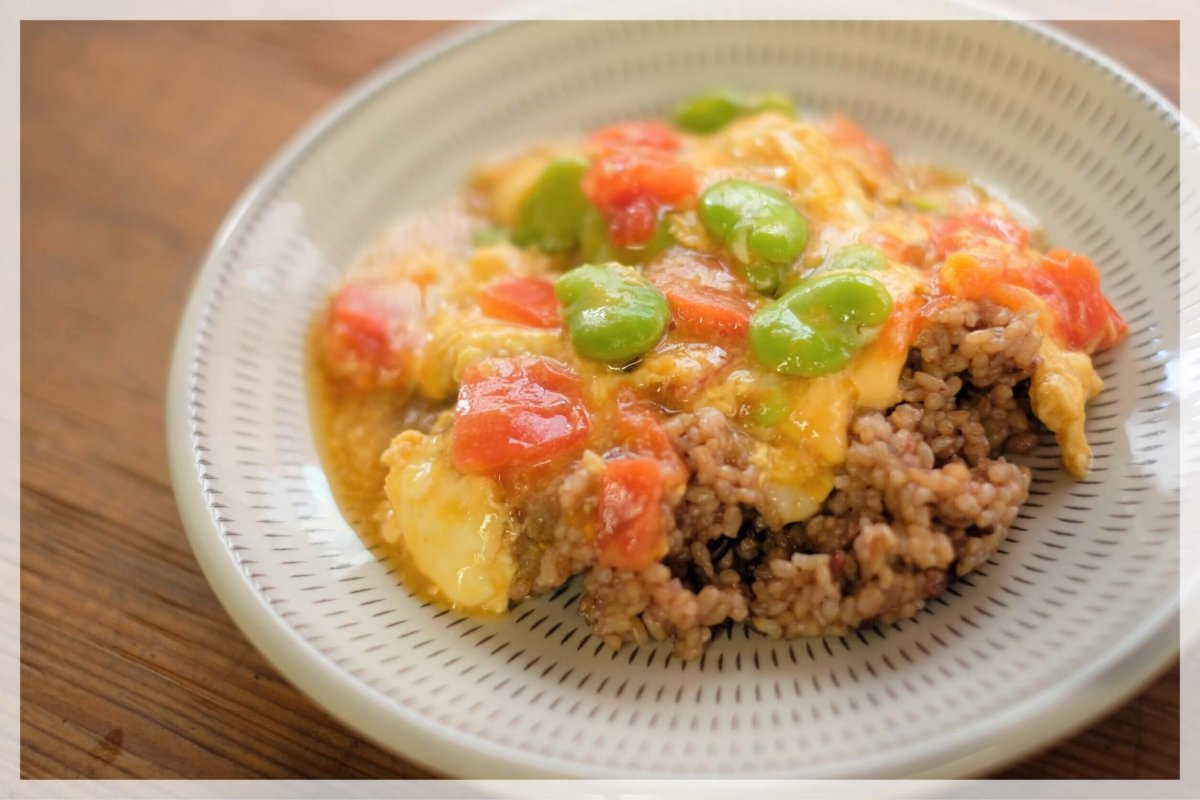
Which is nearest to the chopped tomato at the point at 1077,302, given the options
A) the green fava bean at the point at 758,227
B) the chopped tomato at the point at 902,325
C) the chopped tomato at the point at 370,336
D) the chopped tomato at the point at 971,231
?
the chopped tomato at the point at 971,231

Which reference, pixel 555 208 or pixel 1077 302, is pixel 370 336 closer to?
pixel 555 208

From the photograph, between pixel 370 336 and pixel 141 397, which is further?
pixel 141 397

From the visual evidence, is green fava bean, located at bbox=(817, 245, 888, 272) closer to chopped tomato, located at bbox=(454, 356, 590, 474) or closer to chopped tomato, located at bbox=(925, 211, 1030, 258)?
chopped tomato, located at bbox=(925, 211, 1030, 258)

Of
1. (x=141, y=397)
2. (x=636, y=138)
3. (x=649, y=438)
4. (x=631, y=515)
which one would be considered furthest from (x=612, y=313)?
(x=141, y=397)

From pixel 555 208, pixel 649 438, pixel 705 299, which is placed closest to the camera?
pixel 649 438

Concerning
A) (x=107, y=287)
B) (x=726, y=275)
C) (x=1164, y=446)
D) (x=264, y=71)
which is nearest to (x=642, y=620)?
(x=726, y=275)

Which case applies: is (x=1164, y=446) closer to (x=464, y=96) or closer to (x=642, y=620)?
(x=642, y=620)
